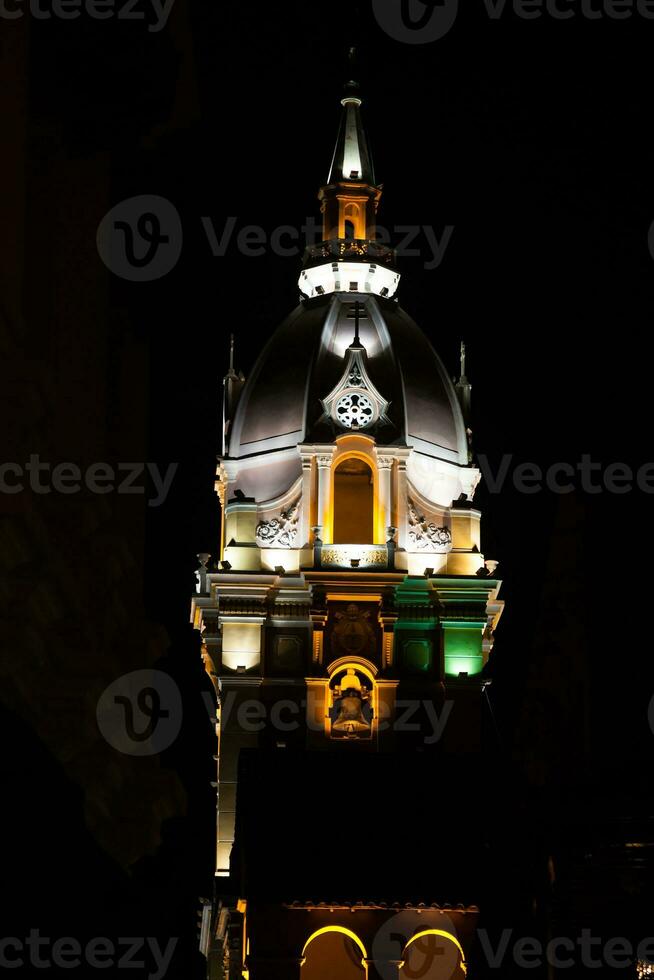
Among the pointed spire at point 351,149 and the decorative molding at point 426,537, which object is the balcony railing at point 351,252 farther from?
the decorative molding at point 426,537

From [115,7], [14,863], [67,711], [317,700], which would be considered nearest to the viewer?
[14,863]

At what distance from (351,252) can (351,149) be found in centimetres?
518

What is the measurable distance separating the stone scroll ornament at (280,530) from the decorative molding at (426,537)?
3.88 metres

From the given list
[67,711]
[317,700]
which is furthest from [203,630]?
[67,711]

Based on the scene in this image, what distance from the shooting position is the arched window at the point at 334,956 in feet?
173

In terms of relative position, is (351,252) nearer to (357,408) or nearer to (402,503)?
(357,408)

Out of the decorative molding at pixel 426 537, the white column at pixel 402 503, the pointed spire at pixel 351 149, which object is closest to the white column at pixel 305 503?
the white column at pixel 402 503

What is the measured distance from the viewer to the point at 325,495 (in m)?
68.5

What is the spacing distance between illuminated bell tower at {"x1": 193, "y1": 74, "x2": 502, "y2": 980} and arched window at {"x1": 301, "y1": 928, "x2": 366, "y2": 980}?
12 centimetres

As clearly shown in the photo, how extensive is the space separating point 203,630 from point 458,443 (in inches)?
438

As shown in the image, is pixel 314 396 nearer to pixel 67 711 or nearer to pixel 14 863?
pixel 67 711

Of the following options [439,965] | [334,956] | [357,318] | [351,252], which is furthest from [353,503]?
[439,965]

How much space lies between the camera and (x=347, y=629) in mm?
67062

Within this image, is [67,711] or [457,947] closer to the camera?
[67,711]
